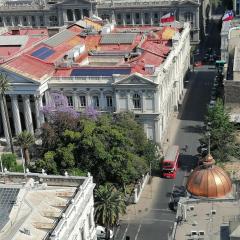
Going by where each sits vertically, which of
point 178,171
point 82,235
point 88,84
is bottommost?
point 178,171

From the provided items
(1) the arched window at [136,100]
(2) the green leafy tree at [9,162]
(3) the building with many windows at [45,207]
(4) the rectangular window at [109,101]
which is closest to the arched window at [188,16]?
(4) the rectangular window at [109,101]

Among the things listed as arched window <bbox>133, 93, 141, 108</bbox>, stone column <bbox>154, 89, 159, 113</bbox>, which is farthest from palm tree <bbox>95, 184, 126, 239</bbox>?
arched window <bbox>133, 93, 141, 108</bbox>

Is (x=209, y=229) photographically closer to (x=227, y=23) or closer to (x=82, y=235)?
(x=82, y=235)

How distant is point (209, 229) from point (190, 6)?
133357 mm

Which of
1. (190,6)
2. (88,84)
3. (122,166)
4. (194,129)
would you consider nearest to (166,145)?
(194,129)

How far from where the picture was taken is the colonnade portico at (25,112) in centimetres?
11156

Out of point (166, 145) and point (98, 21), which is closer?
point (166, 145)

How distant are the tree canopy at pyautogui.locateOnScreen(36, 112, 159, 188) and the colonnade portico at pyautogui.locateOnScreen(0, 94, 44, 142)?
18.3 meters

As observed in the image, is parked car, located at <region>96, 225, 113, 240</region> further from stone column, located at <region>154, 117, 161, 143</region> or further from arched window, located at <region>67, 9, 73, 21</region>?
arched window, located at <region>67, 9, 73, 21</region>

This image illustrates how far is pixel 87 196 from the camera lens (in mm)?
68000

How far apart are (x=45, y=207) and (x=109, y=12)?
133935mm

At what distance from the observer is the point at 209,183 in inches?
2569

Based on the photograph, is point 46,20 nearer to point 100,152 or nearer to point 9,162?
point 9,162

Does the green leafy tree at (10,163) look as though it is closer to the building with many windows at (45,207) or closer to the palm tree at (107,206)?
the palm tree at (107,206)
